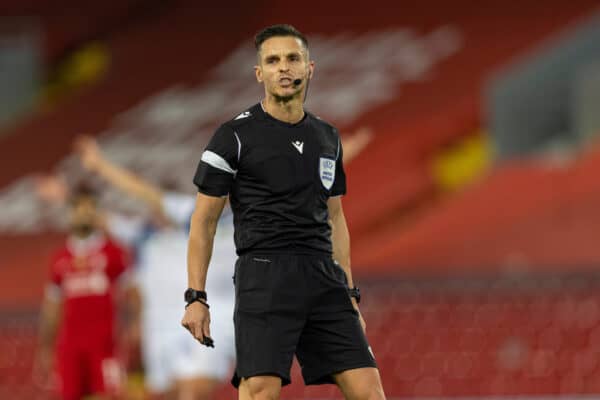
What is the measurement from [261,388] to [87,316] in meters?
4.24

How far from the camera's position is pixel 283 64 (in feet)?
15.2

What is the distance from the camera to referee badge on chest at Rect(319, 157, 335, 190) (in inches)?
Result: 187

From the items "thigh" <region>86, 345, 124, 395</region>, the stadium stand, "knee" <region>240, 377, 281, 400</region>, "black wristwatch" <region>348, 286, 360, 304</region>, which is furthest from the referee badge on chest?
the stadium stand

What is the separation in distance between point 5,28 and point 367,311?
998 centimetres

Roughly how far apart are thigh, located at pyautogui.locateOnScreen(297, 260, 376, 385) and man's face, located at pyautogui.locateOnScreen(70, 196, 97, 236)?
406 centimetres

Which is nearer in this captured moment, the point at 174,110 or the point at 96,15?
the point at 174,110

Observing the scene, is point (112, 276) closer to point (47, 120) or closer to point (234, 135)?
point (234, 135)

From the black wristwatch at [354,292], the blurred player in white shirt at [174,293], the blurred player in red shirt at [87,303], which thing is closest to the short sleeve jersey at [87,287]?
the blurred player in red shirt at [87,303]

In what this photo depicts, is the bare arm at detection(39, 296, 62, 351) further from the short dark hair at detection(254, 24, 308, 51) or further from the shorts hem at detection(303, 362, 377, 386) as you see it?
the short dark hair at detection(254, 24, 308, 51)

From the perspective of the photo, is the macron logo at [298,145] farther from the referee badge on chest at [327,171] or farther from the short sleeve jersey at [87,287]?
the short sleeve jersey at [87,287]

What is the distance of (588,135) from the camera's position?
15680mm

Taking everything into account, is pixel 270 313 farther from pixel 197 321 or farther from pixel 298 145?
pixel 298 145

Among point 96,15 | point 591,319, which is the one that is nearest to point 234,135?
point 591,319

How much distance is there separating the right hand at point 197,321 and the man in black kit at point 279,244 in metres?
0.04
